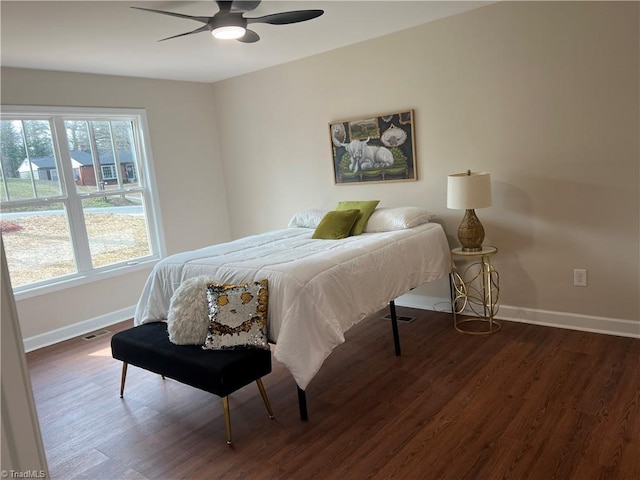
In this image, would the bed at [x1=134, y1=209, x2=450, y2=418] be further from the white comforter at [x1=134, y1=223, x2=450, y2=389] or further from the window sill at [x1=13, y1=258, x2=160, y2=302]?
the window sill at [x1=13, y1=258, x2=160, y2=302]

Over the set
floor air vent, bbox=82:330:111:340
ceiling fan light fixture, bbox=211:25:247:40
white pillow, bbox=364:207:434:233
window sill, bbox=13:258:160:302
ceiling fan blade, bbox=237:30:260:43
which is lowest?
floor air vent, bbox=82:330:111:340

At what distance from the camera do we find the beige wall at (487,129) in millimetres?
→ 3104

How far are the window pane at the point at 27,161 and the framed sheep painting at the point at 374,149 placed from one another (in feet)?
8.58

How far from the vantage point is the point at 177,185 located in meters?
5.17

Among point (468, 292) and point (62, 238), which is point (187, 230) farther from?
point (468, 292)

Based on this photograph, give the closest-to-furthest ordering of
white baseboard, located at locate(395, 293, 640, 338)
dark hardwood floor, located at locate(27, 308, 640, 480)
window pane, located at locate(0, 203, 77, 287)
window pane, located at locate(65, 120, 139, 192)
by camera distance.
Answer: dark hardwood floor, located at locate(27, 308, 640, 480) < white baseboard, located at locate(395, 293, 640, 338) < window pane, located at locate(0, 203, 77, 287) < window pane, located at locate(65, 120, 139, 192)

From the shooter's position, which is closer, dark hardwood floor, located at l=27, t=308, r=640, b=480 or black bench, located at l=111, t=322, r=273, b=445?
dark hardwood floor, located at l=27, t=308, r=640, b=480

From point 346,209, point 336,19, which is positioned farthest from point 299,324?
point 336,19

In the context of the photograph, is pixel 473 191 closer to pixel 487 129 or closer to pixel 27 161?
pixel 487 129

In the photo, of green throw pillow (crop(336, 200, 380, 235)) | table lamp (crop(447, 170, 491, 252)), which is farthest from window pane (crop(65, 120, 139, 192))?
table lamp (crop(447, 170, 491, 252))

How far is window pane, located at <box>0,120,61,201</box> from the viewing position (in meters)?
3.94

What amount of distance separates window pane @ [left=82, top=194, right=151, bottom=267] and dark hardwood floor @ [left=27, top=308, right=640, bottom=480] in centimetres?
149

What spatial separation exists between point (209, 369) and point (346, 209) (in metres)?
2.10

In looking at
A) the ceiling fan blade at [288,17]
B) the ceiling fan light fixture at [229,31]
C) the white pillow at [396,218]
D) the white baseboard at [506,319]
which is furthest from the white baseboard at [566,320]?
the ceiling fan light fixture at [229,31]
